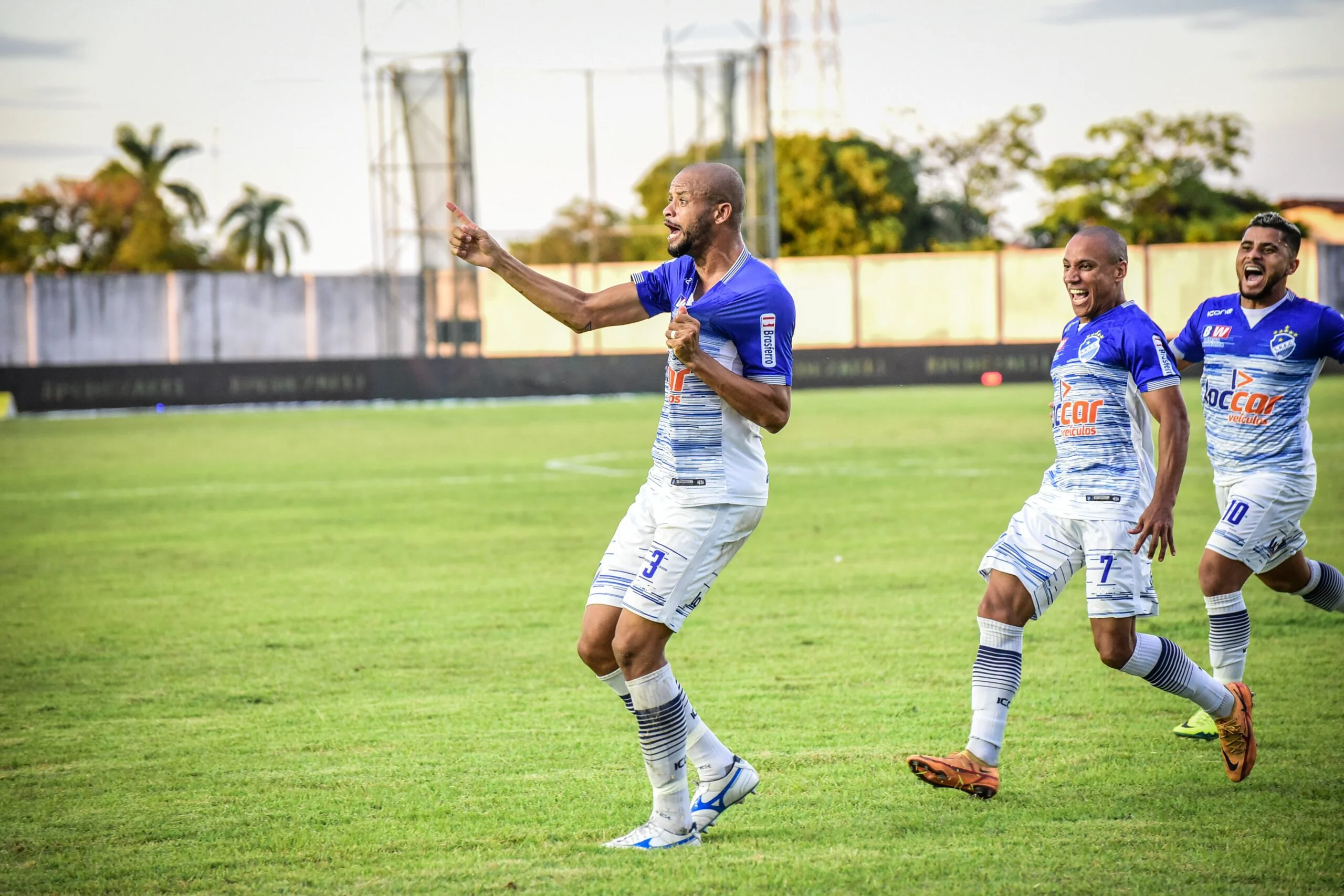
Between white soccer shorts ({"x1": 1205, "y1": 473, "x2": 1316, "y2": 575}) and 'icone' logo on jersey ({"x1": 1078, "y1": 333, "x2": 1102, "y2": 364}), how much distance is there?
1357mm

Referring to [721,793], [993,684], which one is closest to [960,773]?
[993,684]

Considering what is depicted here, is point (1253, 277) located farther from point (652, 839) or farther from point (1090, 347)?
point (652, 839)

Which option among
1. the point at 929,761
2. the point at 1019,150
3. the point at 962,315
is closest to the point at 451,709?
the point at 929,761

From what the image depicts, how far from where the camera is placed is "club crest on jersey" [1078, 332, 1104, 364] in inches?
224

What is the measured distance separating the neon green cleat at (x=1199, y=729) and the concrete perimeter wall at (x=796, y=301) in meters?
35.1

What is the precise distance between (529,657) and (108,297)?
41094mm

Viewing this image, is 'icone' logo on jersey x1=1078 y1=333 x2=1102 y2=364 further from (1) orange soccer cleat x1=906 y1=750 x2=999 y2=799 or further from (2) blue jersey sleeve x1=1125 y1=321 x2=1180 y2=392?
(1) orange soccer cleat x1=906 y1=750 x2=999 y2=799

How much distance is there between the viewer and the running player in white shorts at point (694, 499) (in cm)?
503

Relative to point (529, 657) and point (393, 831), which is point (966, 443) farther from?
point (393, 831)

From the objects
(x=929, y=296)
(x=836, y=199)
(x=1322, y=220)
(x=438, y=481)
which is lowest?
(x=438, y=481)

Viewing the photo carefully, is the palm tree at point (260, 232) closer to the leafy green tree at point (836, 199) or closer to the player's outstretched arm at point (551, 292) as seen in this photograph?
the leafy green tree at point (836, 199)

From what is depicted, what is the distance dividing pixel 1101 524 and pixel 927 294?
3972 centimetres

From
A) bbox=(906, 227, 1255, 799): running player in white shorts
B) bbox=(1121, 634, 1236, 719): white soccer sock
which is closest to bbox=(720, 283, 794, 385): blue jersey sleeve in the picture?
bbox=(906, 227, 1255, 799): running player in white shorts

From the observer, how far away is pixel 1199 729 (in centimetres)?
636
